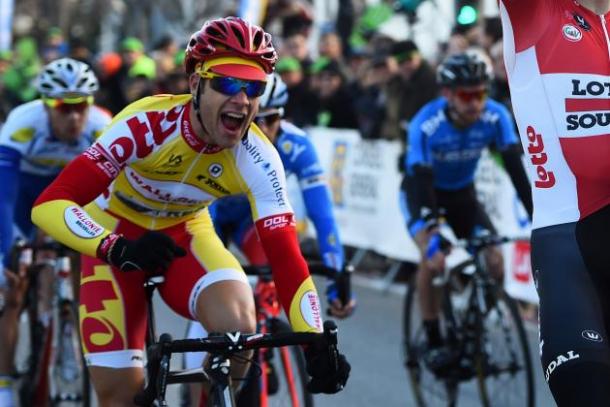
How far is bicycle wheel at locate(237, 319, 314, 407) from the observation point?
6969 mm

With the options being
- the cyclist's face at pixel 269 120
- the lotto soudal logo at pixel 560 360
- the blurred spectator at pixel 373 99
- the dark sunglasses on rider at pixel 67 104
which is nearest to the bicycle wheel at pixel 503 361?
the cyclist's face at pixel 269 120

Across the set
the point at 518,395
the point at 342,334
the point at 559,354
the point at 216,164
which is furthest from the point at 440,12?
the point at 559,354

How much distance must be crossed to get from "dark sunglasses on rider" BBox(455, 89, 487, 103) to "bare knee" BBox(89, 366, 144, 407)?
3.52 m

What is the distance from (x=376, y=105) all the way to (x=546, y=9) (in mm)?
9522

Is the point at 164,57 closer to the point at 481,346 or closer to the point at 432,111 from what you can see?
the point at 432,111

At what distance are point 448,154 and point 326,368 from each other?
397 centimetres

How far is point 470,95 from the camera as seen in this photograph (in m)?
8.52

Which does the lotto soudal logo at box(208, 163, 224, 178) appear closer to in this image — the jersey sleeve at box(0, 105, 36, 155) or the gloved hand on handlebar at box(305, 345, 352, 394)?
the gloved hand on handlebar at box(305, 345, 352, 394)

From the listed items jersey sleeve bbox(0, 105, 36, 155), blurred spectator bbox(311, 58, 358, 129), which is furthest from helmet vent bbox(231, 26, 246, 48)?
blurred spectator bbox(311, 58, 358, 129)

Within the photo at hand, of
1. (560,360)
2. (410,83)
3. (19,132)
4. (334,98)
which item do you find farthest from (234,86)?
(334,98)

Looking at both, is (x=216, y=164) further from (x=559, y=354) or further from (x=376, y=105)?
(x=376, y=105)

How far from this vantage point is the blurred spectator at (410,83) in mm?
13250

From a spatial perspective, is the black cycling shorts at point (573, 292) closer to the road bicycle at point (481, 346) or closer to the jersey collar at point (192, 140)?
the jersey collar at point (192, 140)

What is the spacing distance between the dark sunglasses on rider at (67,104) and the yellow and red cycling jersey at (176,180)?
2230mm
